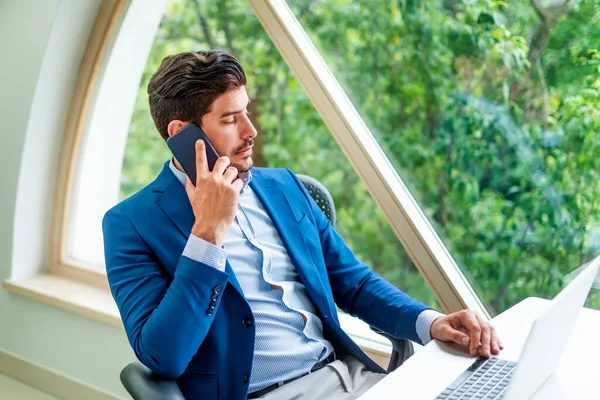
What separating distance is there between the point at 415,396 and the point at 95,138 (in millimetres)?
2373

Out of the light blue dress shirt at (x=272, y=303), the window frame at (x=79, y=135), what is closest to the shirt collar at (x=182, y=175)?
the light blue dress shirt at (x=272, y=303)

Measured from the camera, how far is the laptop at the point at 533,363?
1064mm

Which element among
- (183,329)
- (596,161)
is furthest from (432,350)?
(596,161)

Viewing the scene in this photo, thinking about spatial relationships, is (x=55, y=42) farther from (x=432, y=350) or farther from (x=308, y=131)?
(x=432, y=350)

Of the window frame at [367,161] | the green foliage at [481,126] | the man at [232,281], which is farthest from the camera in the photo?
the window frame at [367,161]

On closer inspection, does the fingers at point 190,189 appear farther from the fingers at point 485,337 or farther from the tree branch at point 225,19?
the tree branch at point 225,19

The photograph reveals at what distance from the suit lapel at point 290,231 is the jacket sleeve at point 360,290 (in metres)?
0.09

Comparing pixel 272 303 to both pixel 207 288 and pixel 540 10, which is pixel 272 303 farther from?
pixel 540 10

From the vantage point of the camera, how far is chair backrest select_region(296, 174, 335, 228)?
2.08m

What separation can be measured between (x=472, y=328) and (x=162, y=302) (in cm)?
66

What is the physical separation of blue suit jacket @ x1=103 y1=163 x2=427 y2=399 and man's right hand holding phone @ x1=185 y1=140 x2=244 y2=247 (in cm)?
8

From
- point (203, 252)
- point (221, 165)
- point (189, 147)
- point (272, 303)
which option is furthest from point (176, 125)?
point (272, 303)

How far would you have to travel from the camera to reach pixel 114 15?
300 cm

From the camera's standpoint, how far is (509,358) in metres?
1.46
